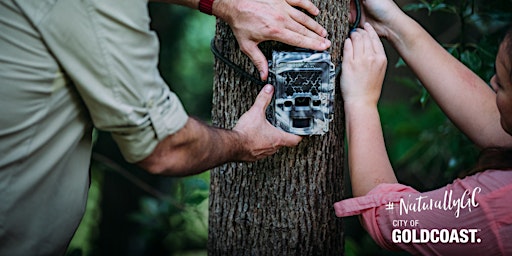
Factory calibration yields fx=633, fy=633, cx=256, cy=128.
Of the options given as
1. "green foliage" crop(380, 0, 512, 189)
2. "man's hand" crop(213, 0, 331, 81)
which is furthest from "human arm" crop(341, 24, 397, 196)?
"green foliage" crop(380, 0, 512, 189)

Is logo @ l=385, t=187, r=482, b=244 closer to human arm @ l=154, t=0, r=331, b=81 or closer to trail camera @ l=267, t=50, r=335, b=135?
trail camera @ l=267, t=50, r=335, b=135

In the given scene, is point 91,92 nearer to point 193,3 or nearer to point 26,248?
point 26,248

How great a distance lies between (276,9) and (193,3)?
32 cm

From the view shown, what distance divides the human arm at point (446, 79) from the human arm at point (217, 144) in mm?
550

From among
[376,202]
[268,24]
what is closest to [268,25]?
[268,24]

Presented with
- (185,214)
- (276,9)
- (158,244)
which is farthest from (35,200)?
(158,244)

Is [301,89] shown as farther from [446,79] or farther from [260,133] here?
[446,79]

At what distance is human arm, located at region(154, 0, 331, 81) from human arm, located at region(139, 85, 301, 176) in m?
0.15

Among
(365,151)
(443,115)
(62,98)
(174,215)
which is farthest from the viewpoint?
(174,215)

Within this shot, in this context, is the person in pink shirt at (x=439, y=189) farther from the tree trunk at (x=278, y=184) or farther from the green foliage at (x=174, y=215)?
the green foliage at (x=174, y=215)

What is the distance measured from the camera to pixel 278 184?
2.24 m

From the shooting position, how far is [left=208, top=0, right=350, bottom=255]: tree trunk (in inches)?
86.4

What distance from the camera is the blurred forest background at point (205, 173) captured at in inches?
124

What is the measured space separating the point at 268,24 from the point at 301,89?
9.2 inches
